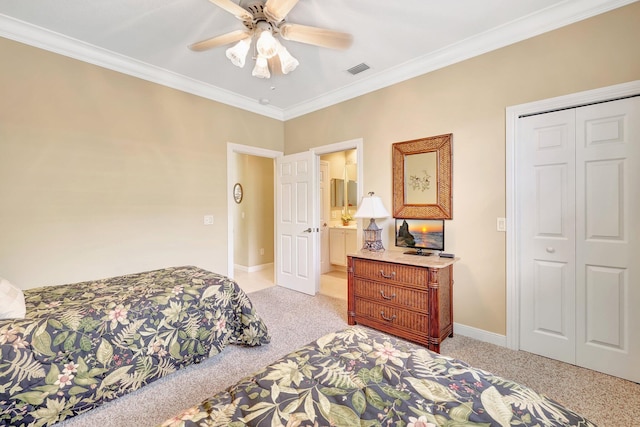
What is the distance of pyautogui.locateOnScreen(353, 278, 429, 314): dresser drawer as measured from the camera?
2.42 meters

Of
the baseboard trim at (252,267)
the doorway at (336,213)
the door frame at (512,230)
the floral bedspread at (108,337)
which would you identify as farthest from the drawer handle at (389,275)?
the baseboard trim at (252,267)

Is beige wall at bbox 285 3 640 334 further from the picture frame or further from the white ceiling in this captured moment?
the picture frame

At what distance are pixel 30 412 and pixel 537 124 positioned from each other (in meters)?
3.94

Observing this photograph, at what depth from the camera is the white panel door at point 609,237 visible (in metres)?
1.98

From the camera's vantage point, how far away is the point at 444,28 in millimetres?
2414

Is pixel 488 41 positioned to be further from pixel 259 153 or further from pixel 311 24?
pixel 259 153

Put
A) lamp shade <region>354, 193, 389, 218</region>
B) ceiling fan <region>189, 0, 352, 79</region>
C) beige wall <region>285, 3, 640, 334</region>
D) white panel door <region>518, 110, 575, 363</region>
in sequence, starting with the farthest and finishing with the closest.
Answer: lamp shade <region>354, 193, 389, 218</region>, white panel door <region>518, 110, 575, 363</region>, beige wall <region>285, 3, 640, 334</region>, ceiling fan <region>189, 0, 352, 79</region>

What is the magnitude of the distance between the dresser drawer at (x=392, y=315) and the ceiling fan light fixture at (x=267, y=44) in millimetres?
2351

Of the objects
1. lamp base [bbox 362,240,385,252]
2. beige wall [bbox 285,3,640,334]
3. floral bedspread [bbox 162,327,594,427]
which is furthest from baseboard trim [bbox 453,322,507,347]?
floral bedspread [bbox 162,327,594,427]

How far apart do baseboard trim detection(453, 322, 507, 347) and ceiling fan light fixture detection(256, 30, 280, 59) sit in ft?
9.57

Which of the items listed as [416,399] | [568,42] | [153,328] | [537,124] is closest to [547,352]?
[537,124]

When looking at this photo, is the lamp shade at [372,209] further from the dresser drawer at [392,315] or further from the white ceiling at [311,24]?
the white ceiling at [311,24]

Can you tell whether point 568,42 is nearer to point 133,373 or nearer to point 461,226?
point 461,226

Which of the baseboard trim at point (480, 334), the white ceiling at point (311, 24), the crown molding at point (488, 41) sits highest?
A: the white ceiling at point (311, 24)
